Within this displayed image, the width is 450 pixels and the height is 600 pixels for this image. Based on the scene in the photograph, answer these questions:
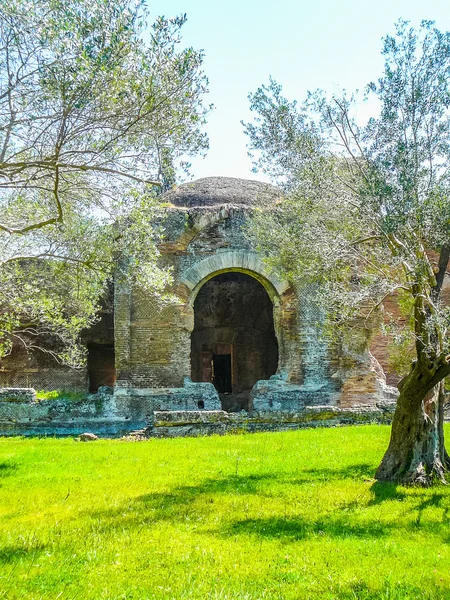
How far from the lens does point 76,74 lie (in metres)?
5.96

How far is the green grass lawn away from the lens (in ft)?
11.1

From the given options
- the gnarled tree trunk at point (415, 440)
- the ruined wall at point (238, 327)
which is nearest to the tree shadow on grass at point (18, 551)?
the gnarled tree trunk at point (415, 440)

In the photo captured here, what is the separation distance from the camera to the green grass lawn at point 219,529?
339 centimetres

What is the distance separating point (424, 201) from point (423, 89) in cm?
144

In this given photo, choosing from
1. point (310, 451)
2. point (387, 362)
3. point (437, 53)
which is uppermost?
point (437, 53)

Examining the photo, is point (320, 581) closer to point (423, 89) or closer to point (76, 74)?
point (76, 74)

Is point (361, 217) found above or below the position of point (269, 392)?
above

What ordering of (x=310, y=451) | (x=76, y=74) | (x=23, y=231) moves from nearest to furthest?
(x=76, y=74) → (x=23, y=231) → (x=310, y=451)

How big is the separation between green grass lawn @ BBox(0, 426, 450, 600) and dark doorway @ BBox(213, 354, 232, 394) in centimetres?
1359

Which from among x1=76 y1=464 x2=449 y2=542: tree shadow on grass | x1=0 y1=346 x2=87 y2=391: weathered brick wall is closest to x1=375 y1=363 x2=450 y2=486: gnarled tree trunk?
x1=76 y1=464 x2=449 y2=542: tree shadow on grass

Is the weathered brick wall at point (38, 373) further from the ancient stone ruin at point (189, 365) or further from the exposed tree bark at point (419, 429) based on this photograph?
the exposed tree bark at point (419, 429)

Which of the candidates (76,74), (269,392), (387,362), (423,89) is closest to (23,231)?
(76,74)

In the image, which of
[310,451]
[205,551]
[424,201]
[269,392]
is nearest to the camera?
[205,551]

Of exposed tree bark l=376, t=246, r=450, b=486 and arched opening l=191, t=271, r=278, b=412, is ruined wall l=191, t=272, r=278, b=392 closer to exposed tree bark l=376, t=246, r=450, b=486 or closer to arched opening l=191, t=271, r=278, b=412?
arched opening l=191, t=271, r=278, b=412
